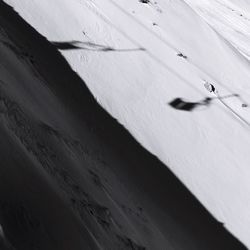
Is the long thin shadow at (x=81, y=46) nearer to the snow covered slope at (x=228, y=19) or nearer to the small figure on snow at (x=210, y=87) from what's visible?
the small figure on snow at (x=210, y=87)

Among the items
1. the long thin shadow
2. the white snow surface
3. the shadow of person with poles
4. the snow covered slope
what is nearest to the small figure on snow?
the white snow surface

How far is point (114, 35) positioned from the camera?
891 cm

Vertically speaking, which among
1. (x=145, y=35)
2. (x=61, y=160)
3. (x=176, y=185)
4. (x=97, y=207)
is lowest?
(x=176, y=185)

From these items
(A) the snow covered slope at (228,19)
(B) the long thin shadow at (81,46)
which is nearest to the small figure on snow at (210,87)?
(B) the long thin shadow at (81,46)

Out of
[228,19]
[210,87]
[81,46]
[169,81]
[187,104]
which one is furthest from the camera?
[228,19]

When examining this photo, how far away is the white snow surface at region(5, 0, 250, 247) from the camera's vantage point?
22.2 feet

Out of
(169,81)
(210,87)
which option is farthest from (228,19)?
(169,81)

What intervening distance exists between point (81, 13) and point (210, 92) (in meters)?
2.52

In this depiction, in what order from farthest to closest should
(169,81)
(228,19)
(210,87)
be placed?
(228,19) → (210,87) → (169,81)

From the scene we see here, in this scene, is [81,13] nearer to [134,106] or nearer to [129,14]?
[129,14]

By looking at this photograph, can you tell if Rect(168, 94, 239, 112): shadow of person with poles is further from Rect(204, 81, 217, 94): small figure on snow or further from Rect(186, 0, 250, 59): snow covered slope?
Rect(186, 0, 250, 59): snow covered slope

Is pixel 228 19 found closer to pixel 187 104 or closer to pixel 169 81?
pixel 169 81

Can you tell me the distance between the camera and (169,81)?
8.45 metres

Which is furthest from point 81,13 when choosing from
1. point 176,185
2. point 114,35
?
point 176,185
